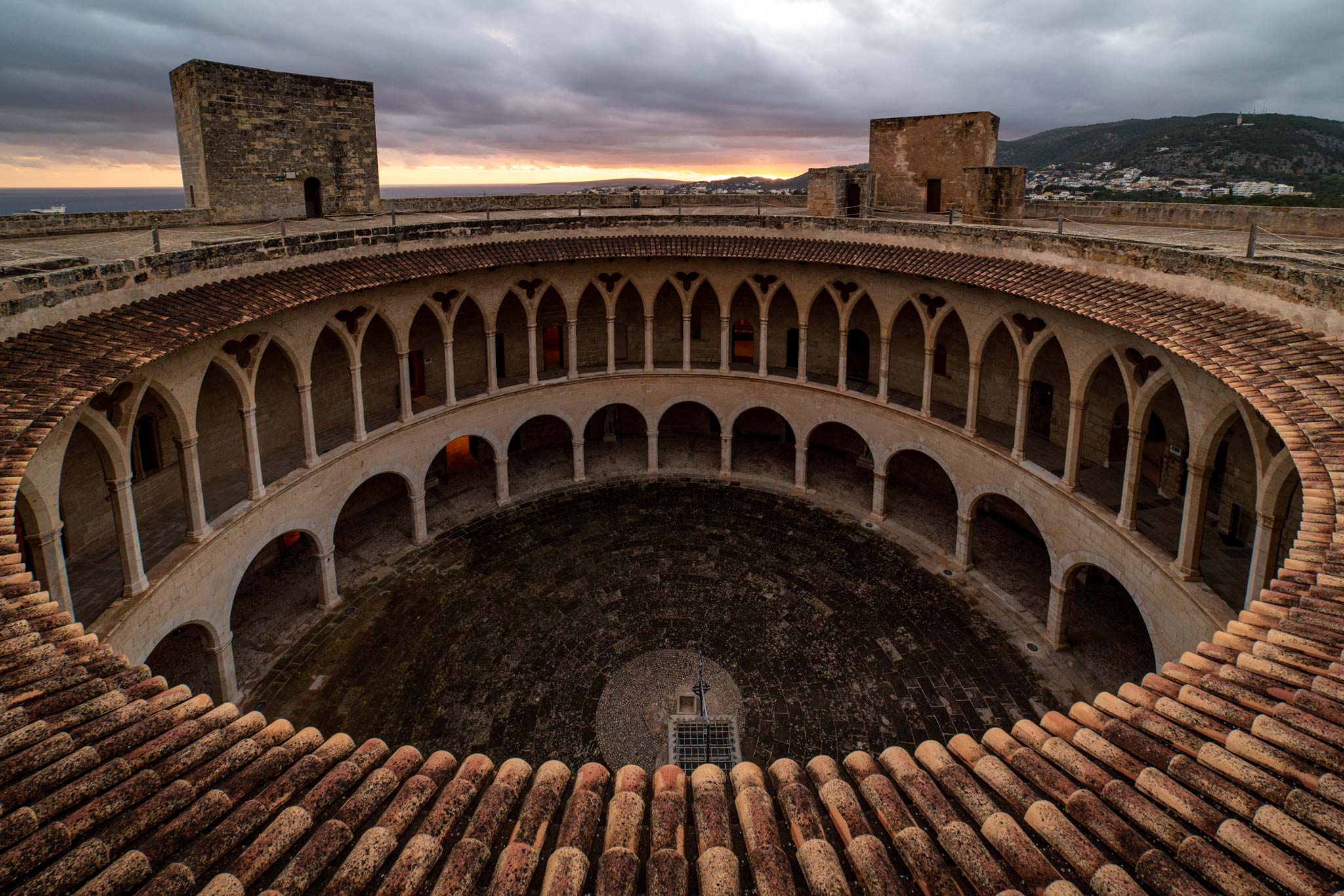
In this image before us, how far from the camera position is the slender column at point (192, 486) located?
15.8m

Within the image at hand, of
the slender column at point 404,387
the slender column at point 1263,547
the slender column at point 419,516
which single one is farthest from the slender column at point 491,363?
the slender column at point 1263,547

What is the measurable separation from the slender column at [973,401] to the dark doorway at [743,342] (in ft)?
34.6

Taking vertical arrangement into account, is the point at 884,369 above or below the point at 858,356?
above

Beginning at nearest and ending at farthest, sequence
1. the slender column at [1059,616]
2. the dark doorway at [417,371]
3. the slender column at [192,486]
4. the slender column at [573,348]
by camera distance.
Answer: the slender column at [192,486] → the slender column at [1059,616] → the dark doorway at [417,371] → the slender column at [573,348]

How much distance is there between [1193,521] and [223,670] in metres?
19.1

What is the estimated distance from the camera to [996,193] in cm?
2511

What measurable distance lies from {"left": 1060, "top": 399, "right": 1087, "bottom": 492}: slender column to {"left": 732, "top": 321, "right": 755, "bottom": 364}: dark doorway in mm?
14345

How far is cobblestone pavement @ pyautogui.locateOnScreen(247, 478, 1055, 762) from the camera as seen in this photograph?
653 inches

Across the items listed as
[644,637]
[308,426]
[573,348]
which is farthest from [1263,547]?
[573,348]

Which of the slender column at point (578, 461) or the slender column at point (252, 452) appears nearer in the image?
the slender column at point (252, 452)

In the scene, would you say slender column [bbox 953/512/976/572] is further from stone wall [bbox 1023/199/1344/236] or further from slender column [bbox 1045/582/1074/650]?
stone wall [bbox 1023/199/1344/236]

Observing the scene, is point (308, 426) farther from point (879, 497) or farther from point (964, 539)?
point (964, 539)

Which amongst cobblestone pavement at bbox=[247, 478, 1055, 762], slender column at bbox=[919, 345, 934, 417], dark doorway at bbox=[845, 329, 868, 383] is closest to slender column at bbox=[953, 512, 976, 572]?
cobblestone pavement at bbox=[247, 478, 1055, 762]

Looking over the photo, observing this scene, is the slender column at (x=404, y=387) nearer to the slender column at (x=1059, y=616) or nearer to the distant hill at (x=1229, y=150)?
the slender column at (x=1059, y=616)
